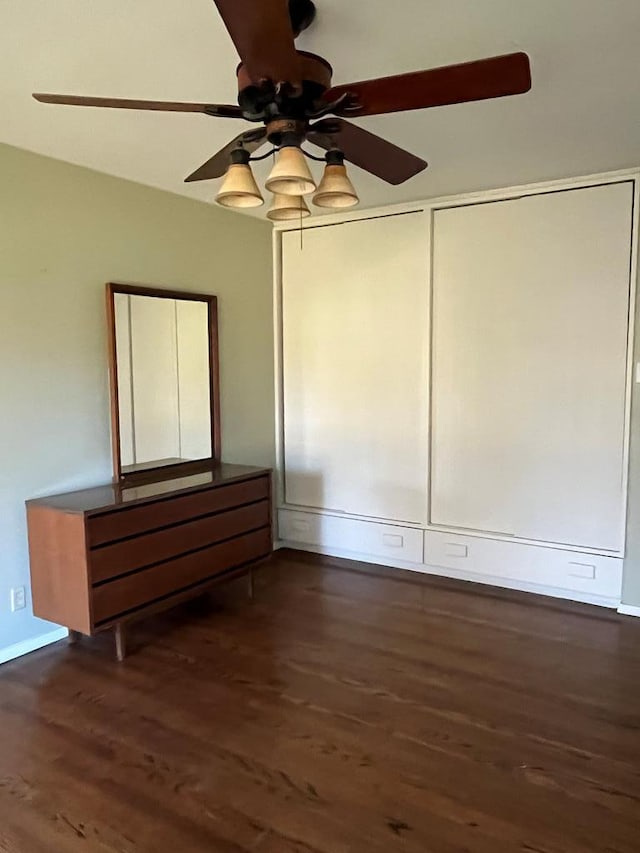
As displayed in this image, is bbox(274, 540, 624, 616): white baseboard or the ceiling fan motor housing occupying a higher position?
the ceiling fan motor housing

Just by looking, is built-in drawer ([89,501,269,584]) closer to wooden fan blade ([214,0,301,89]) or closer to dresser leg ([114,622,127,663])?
dresser leg ([114,622,127,663])

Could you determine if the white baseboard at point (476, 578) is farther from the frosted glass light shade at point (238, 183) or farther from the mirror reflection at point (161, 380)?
the frosted glass light shade at point (238, 183)

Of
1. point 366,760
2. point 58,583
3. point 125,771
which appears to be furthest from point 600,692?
point 58,583

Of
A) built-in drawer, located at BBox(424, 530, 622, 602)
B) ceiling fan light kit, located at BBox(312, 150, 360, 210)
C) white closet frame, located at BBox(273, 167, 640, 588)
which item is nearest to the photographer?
ceiling fan light kit, located at BBox(312, 150, 360, 210)

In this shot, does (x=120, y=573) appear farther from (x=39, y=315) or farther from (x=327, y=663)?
(x=39, y=315)

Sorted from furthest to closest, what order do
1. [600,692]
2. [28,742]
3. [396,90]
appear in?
[600,692], [28,742], [396,90]

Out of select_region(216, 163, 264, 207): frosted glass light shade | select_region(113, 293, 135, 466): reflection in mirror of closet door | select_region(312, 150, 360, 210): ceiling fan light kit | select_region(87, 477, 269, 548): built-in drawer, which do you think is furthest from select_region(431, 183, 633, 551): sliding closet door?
select_region(216, 163, 264, 207): frosted glass light shade

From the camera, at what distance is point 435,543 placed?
159 inches

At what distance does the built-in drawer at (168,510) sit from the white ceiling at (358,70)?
5.31 ft

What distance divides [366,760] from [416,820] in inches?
12.4

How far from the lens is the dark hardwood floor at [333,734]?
190 cm

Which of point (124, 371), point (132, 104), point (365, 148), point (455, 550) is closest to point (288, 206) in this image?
point (365, 148)

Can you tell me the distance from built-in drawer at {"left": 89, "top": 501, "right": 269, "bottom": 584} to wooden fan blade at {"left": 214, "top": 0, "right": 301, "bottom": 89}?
6.61 feet

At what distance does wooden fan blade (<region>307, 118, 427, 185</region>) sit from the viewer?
6.10 ft
